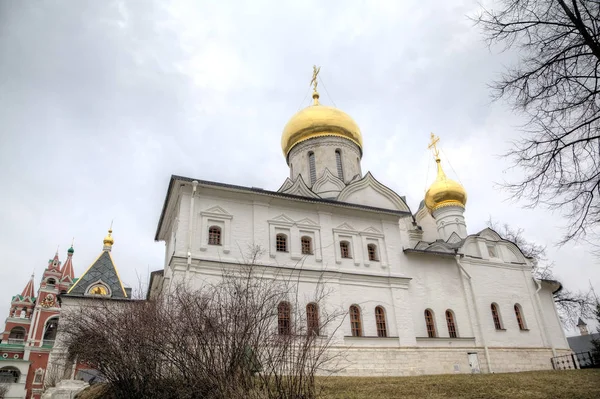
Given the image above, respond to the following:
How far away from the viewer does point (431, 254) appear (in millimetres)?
19344

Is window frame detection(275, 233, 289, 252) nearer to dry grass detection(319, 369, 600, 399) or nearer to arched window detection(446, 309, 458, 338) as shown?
dry grass detection(319, 369, 600, 399)

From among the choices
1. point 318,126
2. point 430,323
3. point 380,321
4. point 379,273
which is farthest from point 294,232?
point 318,126

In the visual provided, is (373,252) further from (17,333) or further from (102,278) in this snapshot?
(17,333)

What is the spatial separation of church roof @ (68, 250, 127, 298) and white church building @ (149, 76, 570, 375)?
5.55 meters

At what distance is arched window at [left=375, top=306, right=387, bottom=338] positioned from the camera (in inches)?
663

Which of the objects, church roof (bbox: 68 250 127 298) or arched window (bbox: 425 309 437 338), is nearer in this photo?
arched window (bbox: 425 309 437 338)

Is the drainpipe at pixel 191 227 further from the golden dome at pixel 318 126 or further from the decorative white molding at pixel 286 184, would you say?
the golden dome at pixel 318 126

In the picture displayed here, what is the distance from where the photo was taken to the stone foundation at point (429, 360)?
15547 millimetres

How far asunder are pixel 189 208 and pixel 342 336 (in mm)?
7246

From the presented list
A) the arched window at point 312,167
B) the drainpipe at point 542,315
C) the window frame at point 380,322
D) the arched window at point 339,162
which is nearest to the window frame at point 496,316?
the drainpipe at point 542,315

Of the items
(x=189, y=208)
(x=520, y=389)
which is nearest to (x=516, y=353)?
(x=520, y=389)

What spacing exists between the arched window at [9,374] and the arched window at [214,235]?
27.1m

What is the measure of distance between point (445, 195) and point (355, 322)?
10.9 metres

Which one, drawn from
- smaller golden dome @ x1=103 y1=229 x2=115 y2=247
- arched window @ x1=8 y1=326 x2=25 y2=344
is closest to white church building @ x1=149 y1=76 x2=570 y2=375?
smaller golden dome @ x1=103 y1=229 x2=115 y2=247
